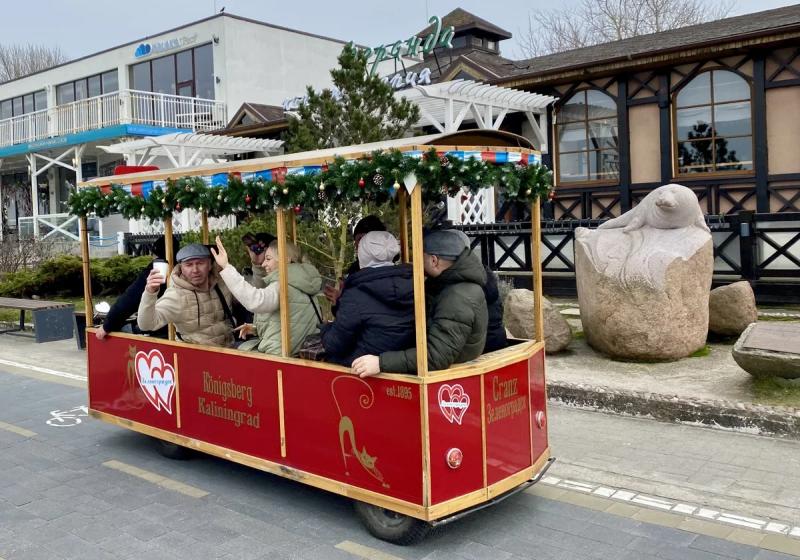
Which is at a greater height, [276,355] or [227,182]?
[227,182]

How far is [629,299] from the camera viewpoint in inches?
323

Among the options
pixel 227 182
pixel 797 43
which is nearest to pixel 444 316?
pixel 227 182

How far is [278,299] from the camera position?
548 cm

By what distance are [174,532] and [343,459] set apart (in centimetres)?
118

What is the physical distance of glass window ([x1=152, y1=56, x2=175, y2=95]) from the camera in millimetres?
31078

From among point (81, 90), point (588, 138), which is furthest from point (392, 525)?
point (81, 90)

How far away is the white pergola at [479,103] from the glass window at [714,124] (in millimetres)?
2782

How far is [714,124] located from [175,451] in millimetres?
12376

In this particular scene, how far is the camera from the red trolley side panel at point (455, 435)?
4.46m

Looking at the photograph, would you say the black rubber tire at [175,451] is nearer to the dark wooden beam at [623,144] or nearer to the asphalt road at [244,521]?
the asphalt road at [244,521]

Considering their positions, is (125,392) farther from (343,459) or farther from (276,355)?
(343,459)

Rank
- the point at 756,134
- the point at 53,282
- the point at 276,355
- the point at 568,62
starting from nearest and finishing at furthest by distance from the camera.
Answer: the point at 276,355, the point at 756,134, the point at 568,62, the point at 53,282

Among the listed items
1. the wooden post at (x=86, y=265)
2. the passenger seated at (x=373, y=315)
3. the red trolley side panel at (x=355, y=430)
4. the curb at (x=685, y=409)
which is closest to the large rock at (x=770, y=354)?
the curb at (x=685, y=409)

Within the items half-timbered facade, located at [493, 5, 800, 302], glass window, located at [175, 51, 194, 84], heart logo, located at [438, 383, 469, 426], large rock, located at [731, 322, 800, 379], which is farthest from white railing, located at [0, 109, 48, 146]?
heart logo, located at [438, 383, 469, 426]
